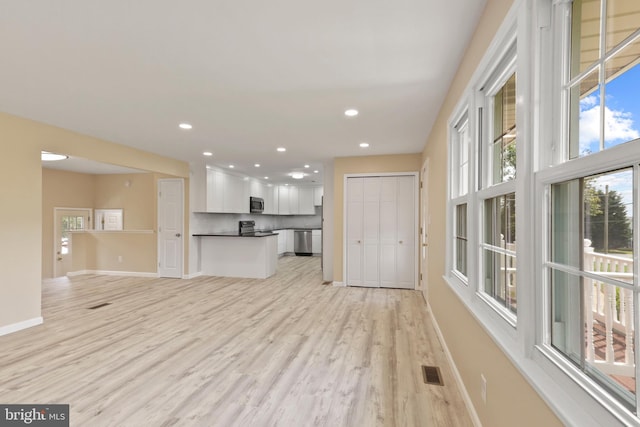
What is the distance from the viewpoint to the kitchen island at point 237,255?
21.3 ft

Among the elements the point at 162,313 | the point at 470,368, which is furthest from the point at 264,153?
the point at 470,368

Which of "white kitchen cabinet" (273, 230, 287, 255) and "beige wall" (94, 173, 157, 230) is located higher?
"beige wall" (94, 173, 157, 230)

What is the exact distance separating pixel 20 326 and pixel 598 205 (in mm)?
5142

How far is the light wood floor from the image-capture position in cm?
202

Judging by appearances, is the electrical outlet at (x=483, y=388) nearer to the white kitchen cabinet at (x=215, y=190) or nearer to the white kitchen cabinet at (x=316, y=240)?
the white kitchen cabinet at (x=215, y=190)

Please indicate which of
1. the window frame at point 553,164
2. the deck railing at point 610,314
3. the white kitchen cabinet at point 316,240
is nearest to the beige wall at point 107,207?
the white kitchen cabinet at point 316,240

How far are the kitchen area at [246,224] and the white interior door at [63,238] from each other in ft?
10.3

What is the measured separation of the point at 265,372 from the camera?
253 centimetres

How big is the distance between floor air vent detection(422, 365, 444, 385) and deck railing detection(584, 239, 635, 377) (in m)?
1.66

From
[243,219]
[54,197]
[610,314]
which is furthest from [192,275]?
[610,314]

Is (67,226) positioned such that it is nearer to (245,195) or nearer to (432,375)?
(245,195)

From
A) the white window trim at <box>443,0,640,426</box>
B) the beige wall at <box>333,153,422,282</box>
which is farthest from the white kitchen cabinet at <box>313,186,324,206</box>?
the white window trim at <box>443,0,640,426</box>

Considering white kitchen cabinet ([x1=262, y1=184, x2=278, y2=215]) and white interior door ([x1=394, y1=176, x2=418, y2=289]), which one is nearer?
white interior door ([x1=394, y1=176, x2=418, y2=289])

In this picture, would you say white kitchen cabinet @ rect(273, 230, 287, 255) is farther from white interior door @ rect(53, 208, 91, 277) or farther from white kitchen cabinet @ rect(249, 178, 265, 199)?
white interior door @ rect(53, 208, 91, 277)
